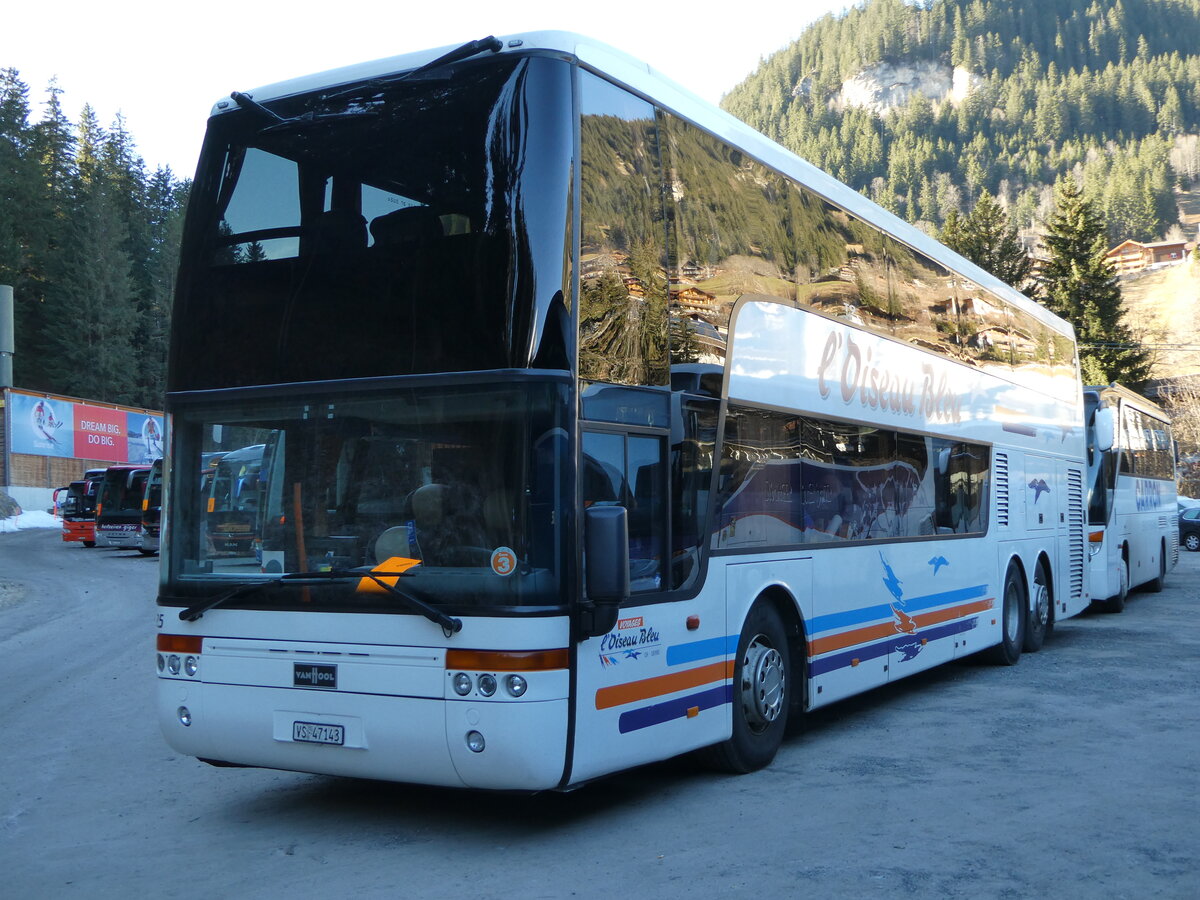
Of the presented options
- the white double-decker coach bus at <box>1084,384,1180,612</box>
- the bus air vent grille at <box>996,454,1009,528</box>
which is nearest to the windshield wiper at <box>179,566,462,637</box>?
the bus air vent grille at <box>996,454,1009,528</box>

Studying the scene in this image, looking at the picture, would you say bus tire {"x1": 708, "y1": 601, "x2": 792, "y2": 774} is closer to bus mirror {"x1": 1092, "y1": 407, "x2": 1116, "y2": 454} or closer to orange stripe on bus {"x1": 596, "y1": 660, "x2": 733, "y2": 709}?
orange stripe on bus {"x1": 596, "y1": 660, "x2": 733, "y2": 709}

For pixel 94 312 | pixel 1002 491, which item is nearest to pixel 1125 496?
pixel 1002 491

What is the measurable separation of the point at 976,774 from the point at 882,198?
616ft

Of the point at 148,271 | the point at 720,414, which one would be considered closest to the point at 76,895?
the point at 720,414

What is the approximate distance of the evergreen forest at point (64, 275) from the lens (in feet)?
243

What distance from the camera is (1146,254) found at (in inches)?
6678

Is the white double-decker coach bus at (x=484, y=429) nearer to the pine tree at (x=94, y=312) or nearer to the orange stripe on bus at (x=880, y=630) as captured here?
the orange stripe on bus at (x=880, y=630)

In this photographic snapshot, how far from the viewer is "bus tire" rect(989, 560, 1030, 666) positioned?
13188 millimetres

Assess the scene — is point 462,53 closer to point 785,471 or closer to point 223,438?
point 223,438

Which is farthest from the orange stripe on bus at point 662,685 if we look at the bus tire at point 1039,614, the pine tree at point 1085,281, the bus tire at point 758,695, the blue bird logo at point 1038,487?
the pine tree at point 1085,281

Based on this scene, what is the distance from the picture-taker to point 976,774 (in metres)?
7.67

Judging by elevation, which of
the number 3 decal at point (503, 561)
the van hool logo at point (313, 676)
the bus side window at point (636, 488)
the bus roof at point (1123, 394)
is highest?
the bus roof at point (1123, 394)

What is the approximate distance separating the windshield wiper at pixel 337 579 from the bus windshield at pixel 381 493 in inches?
1.7

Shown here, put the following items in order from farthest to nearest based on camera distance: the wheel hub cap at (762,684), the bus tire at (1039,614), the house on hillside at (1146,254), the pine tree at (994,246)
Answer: the house on hillside at (1146,254) → the pine tree at (994,246) → the bus tire at (1039,614) → the wheel hub cap at (762,684)
